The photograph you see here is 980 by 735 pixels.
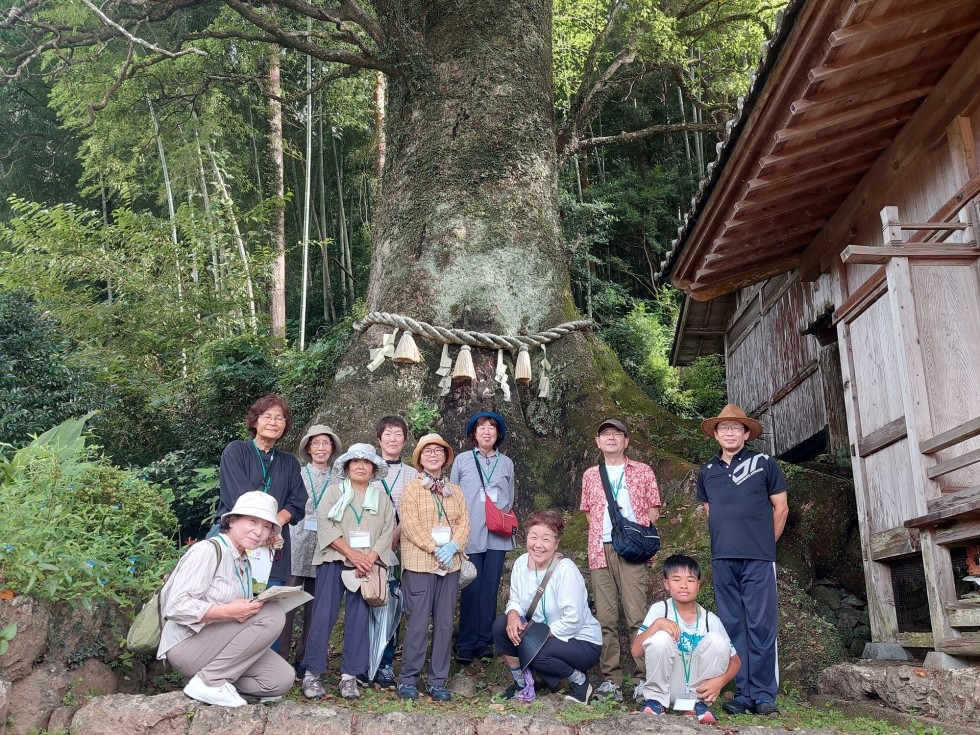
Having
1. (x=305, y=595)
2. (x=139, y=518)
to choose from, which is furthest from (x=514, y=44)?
(x=305, y=595)

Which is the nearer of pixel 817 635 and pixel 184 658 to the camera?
pixel 184 658

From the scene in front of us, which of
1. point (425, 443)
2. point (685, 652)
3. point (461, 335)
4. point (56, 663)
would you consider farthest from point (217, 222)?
point (685, 652)

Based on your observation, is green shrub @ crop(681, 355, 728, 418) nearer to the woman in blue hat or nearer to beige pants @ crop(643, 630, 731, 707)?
the woman in blue hat

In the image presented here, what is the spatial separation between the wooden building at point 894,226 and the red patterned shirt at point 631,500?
139 cm

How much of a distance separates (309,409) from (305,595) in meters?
4.37

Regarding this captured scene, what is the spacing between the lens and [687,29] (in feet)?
40.0

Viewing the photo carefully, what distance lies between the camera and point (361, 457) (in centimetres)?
479

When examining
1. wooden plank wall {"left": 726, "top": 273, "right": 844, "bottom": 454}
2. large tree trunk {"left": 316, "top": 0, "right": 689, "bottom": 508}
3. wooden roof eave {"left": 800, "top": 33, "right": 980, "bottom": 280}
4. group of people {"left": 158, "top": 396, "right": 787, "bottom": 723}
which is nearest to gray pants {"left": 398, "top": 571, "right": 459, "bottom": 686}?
group of people {"left": 158, "top": 396, "right": 787, "bottom": 723}

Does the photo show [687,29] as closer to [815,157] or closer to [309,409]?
[815,157]

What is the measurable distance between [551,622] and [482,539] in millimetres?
828

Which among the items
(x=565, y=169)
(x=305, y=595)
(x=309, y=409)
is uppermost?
(x=565, y=169)

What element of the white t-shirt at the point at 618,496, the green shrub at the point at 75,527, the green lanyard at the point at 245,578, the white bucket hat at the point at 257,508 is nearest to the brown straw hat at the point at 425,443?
the white t-shirt at the point at 618,496

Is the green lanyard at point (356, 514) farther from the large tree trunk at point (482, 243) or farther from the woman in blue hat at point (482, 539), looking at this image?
the large tree trunk at point (482, 243)

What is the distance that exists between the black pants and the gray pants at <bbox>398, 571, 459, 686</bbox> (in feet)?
1.05
